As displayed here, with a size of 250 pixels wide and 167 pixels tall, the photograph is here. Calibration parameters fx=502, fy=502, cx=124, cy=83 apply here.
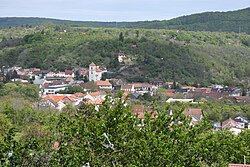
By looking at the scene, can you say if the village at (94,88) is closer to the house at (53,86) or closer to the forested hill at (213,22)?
the house at (53,86)

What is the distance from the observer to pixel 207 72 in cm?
7888

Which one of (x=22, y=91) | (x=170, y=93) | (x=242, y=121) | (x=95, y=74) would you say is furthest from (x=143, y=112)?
(x=95, y=74)

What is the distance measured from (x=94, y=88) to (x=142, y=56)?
671 inches

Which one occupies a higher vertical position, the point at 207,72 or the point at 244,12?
the point at 244,12

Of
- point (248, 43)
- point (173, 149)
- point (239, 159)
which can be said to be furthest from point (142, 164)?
point (248, 43)

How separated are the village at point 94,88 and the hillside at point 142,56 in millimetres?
2698

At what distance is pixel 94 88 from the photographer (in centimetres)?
6475

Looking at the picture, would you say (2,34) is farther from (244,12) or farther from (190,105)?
(190,105)

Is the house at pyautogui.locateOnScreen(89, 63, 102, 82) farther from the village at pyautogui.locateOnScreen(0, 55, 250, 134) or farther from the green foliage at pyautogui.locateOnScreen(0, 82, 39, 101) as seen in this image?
the green foliage at pyautogui.locateOnScreen(0, 82, 39, 101)

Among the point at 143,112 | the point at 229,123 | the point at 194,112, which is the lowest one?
the point at 229,123

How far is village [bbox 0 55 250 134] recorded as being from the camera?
5572 cm

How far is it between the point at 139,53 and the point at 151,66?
213 inches

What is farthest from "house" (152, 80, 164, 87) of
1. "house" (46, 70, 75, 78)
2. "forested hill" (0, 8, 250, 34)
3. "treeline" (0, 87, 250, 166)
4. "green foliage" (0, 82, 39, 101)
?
"treeline" (0, 87, 250, 166)

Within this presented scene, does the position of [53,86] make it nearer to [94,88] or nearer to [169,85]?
[94,88]
